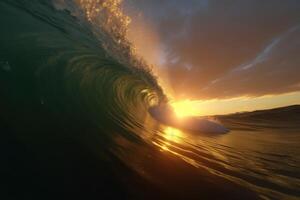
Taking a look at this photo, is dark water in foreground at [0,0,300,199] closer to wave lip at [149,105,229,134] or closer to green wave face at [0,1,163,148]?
green wave face at [0,1,163,148]

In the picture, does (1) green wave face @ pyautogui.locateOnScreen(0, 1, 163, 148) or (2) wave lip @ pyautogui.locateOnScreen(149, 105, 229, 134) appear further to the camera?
(2) wave lip @ pyautogui.locateOnScreen(149, 105, 229, 134)

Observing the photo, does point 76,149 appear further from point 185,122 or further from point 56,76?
point 185,122

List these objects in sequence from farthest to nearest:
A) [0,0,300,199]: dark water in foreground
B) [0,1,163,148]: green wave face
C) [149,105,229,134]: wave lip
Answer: [149,105,229,134]: wave lip < [0,1,163,148]: green wave face < [0,0,300,199]: dark water in foreground

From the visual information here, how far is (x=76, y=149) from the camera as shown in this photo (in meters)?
3.31

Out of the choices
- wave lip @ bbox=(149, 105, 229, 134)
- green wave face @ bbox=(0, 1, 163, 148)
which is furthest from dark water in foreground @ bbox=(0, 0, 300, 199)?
wave lip @ bbox=(149, 105, 229, 134)

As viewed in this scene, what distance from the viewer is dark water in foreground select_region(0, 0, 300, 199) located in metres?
2.60

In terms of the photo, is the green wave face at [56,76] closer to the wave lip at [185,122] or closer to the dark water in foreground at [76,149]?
the dark water in foreground at [76,149]

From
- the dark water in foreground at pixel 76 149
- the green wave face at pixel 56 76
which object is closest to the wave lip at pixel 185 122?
the green wave face at pixel 56 76

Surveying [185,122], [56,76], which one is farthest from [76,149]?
[185,122]

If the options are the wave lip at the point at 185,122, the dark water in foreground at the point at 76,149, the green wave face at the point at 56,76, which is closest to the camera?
the dark water in foreground at the point at 76,149

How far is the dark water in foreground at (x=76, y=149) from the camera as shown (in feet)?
8.52

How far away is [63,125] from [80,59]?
12.7ft

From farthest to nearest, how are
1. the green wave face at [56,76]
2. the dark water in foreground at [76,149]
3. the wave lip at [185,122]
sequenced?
the wave lip at [185,122] < the green wave face at [56,76] < the dark water in foreground at [76,149]

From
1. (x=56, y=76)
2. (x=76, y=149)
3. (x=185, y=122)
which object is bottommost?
(x=76, y=149)
